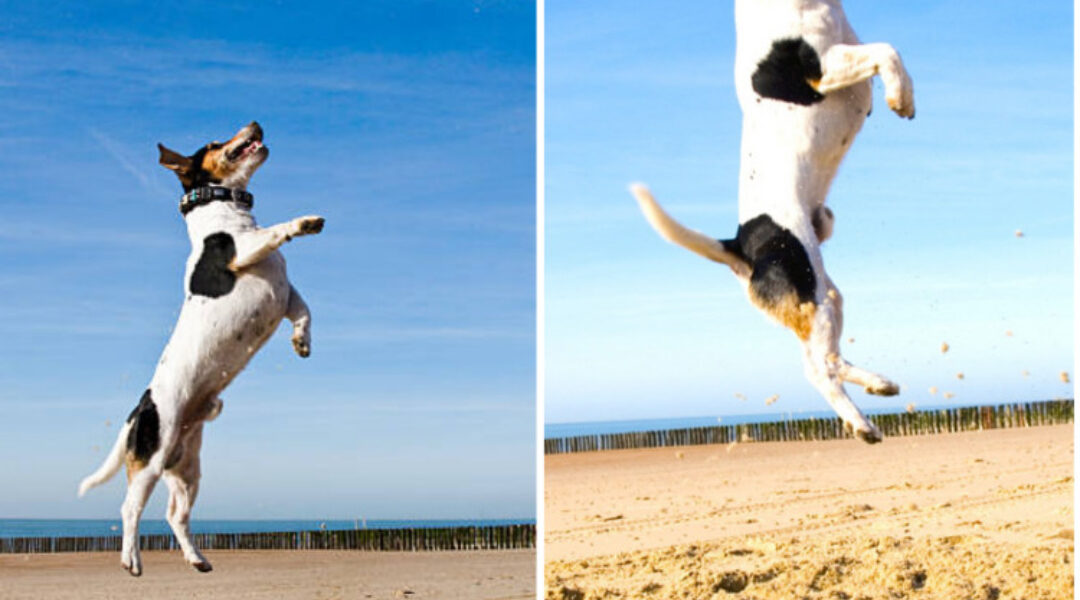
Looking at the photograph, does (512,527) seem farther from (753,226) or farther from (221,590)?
(753,226)

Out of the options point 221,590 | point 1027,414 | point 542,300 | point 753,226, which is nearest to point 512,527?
point 221,590

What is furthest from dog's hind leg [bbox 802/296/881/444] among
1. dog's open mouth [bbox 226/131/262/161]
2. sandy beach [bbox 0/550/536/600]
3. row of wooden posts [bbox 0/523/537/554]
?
row of wooden posts [bbox 0/523/537/554]

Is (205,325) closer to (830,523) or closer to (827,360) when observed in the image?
(827,360)

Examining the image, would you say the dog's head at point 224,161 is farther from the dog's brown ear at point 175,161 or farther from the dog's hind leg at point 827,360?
the dog's hind leg at point 827,360

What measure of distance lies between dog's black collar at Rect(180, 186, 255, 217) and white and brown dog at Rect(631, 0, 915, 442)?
5.36ft

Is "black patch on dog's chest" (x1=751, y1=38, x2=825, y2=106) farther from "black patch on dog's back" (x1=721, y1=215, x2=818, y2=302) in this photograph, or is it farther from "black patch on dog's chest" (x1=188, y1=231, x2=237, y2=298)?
"black patch on dog's chest" (x1=188, y1=231, x2=237, y2=298)

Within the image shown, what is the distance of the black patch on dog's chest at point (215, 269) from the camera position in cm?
410

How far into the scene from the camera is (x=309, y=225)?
3.90 meters

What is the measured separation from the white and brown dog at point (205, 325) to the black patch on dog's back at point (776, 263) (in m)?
1.55

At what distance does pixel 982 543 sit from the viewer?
7.57m

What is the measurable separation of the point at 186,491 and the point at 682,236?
208 cm

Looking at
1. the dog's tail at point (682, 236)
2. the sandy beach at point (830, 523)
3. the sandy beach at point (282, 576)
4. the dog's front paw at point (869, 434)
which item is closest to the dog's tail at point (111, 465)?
the dog's tail at point (682, 236)

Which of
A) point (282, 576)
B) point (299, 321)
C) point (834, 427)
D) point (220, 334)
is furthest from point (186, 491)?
point (834, 427)

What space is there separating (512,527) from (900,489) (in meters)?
5.75
